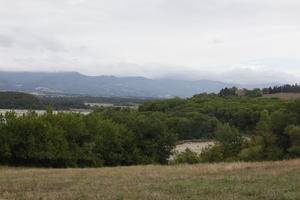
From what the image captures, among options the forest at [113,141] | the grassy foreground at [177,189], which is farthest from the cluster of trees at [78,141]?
the grassy foreground at [177,189]

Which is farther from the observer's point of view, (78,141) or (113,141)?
(113,141)

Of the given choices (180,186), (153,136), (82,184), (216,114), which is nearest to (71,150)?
(153,136)

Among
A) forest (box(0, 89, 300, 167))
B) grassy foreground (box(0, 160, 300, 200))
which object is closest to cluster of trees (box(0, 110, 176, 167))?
forest (box(0, 89, 300, 167))

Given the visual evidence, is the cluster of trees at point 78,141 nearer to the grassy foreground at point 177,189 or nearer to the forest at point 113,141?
the forest at point 113,141

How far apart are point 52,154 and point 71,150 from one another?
9.40ft

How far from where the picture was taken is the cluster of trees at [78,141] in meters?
30.9

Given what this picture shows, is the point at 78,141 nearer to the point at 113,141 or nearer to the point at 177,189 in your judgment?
the point at 113,141

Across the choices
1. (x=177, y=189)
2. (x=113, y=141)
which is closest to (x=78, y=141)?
(x=113, y=141)

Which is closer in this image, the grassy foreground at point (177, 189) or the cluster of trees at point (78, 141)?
the grassy foreground at point (177, 189)

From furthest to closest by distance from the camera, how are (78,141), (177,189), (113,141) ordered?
(113,141) < (78,141) < (177,189)

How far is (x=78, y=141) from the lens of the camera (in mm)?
35938

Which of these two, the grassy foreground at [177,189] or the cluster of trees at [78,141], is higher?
the grassy foreground at [177,189]

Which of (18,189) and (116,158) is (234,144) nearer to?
(116,158)

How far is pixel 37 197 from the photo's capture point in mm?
10508
